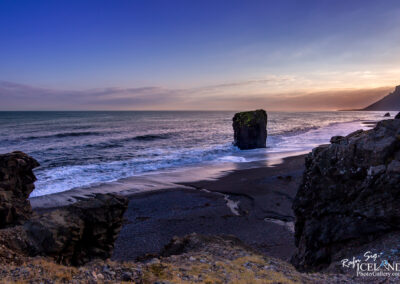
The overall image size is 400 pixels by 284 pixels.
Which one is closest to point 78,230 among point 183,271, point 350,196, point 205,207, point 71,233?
point 71,233

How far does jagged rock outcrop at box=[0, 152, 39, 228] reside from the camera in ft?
40.8

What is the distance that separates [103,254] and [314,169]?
1139 centimetres

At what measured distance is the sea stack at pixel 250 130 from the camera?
5166cm

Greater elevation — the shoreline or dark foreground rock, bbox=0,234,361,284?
dark foreground rock, bbox=0,234,361,284

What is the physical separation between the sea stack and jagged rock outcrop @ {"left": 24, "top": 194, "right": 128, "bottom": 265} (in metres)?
42.3

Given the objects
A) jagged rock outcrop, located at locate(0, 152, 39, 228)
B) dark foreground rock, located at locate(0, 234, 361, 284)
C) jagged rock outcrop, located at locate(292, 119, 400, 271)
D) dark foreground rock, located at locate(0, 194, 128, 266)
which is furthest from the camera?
jagged rock outcrop, located at locate(0, 152, 39, 228)

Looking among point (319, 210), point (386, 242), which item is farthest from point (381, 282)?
point (319, 210)

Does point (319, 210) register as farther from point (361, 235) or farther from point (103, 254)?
point (103, 254)

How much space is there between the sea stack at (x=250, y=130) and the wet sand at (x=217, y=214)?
79.4ft

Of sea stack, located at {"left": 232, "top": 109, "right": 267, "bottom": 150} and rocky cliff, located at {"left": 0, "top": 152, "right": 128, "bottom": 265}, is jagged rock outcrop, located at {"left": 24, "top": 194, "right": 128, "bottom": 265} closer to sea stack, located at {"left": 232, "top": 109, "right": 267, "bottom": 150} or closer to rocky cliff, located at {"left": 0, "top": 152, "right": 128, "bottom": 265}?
rocky cliff, located at {"left": 0, "top": 152, "right": 128, "bottom": 265}

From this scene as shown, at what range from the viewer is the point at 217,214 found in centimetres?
1869

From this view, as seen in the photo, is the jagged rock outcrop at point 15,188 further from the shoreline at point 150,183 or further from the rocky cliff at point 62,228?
the shoreline at point 150,183

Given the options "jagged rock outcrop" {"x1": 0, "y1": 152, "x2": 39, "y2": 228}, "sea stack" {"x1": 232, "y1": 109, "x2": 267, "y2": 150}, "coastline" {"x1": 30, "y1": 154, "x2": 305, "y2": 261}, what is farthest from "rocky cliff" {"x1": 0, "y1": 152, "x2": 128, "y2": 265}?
"sea stack" {"x1": 232, "y1": 109, "x2": 267, "y2": 150}

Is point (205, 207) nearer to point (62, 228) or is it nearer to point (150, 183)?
point (150, 183)
